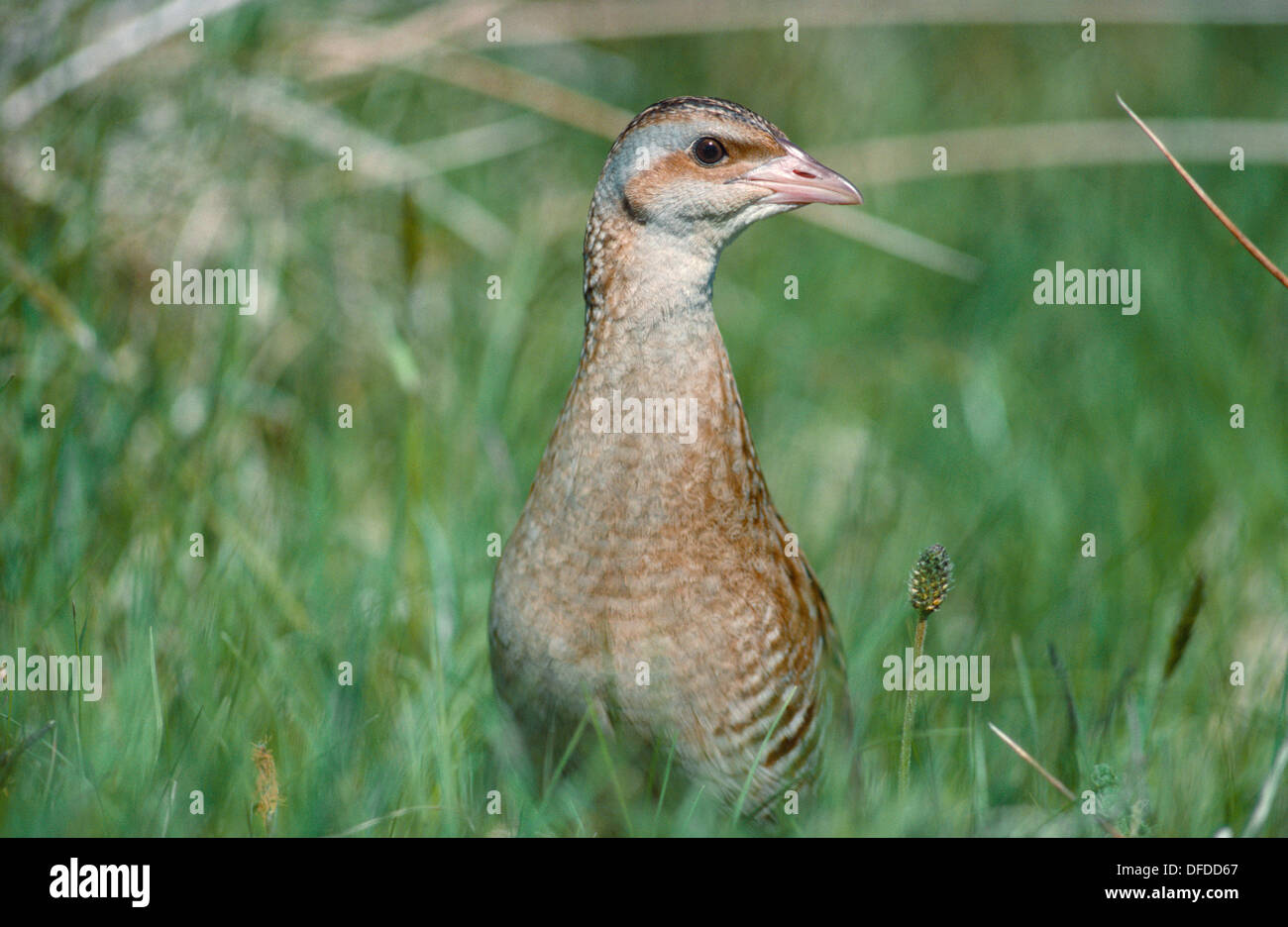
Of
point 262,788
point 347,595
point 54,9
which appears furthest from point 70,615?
point 54,9

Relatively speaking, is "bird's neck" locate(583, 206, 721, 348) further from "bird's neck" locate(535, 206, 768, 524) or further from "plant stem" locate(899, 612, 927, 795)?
"plant stem" locate(899, 612, 927, 795)

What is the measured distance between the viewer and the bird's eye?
123 inches

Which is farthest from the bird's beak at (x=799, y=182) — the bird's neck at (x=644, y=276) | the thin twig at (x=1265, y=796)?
the thin twig at (x=1265, y=796)

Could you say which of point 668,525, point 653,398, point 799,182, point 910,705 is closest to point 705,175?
point 799,182

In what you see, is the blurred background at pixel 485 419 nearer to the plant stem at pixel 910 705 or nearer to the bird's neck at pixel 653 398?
the plant stem at pixel 910 705

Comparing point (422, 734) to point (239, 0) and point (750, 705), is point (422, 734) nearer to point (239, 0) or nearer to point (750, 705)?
point (750, 705)

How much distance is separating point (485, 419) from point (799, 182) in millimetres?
1871

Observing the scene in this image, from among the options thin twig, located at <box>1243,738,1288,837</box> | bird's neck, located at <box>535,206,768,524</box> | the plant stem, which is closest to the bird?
bird's neck, located at <box>535,206,768,524</box>

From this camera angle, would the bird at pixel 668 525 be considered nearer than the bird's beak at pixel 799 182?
Yes

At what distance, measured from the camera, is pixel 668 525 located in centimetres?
298

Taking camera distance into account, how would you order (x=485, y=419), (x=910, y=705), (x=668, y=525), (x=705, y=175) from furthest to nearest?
(x=485, y=419) < (x=705, y=175) < (x=668, y=525) < (x=910, y=705)

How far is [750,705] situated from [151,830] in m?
1.28

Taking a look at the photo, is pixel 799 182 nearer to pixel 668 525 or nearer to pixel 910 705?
pixel 668 525

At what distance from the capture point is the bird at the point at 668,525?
2930mm
